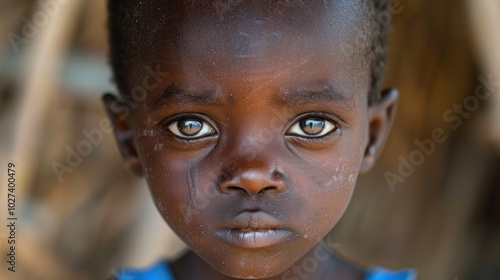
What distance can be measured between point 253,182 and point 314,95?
176 mm

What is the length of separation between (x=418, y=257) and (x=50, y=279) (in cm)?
111

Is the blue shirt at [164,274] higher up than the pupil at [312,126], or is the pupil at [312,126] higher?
the pupil at [312,126]

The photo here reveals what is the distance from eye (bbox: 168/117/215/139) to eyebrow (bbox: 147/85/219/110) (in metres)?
0.04

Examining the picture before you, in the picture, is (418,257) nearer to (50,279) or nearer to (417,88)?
(417,88)

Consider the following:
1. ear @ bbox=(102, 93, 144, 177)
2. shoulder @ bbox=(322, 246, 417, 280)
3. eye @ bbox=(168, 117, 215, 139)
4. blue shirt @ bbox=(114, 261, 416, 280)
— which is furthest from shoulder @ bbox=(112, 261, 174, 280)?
eye @ bbox=(168, 117, 215, 139)

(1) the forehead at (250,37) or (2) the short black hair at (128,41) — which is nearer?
(1) the forehead at (250,37)

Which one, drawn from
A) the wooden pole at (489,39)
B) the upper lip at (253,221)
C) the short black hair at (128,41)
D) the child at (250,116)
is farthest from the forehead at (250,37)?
the wooden pole at (489,39)

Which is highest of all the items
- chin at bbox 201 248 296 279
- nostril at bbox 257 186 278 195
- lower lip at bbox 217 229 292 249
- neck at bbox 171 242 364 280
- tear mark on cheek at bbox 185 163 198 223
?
neck at bbox 171 242 364 280

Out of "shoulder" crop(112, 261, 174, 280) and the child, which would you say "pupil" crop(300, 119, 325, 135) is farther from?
"shoulder" crop(112, 261, 174, 280)

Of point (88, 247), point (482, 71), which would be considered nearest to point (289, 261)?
point (482, 71)

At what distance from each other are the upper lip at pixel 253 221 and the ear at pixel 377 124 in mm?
372

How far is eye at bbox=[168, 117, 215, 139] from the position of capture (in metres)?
1.38

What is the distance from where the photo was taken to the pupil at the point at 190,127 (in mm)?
1393

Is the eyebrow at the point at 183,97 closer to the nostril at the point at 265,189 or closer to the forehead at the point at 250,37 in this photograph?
the forehead at the point at 250,37
